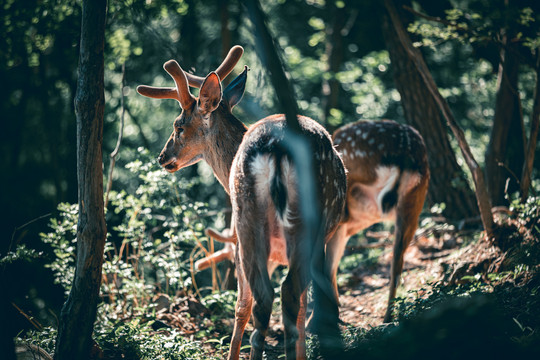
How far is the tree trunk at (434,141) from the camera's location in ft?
22.7

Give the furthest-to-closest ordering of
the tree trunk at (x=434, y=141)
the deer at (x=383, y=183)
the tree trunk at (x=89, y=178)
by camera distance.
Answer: the tree trunk at (x=434, y=141) < the deer at (x=383, y=183) < the tree trunk at (x=89, y=178)

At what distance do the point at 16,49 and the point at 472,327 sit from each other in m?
7.51

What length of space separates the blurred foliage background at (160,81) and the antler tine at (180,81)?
2.20 metres

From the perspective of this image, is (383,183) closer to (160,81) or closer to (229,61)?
(229,61)

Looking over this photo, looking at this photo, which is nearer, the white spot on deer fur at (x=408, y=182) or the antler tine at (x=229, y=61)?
the antler tine at (x=229, y=61)

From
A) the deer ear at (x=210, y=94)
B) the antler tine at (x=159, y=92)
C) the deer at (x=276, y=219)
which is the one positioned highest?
the antler tine at (x=159, y=92)

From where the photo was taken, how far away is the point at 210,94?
14.5 feet

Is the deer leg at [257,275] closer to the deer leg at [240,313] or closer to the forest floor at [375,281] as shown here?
the deer leg at [240,313]

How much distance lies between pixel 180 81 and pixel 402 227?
278cm

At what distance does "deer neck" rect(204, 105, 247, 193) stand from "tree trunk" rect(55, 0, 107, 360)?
1255mm

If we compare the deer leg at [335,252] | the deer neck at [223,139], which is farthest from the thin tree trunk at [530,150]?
the deer neck at [223,139]

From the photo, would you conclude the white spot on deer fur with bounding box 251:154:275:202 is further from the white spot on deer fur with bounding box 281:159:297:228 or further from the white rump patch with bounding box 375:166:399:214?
the white rump patch with bounding box 375:166:399:214

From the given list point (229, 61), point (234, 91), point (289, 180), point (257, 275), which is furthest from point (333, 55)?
point (257, 275)

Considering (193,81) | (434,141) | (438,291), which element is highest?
(193,81)
